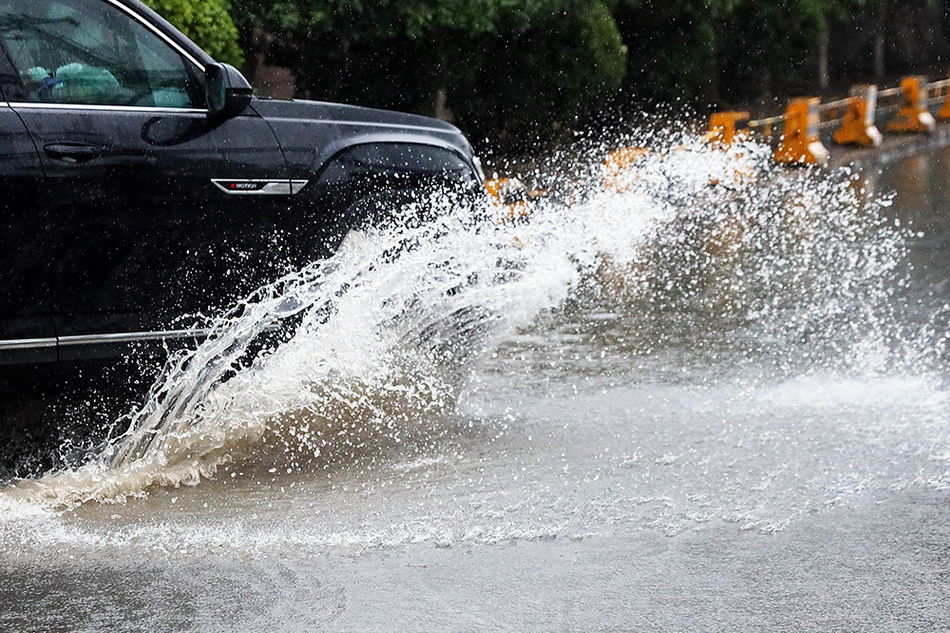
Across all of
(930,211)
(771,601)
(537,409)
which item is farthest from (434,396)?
(930,211)

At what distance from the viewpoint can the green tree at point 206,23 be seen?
10984mm

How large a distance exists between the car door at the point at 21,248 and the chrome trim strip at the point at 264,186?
2.25 feet

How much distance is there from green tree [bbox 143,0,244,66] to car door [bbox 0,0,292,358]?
17.9 feet

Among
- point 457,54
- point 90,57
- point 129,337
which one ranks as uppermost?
point 457,54

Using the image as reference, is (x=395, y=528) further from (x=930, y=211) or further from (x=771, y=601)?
(x=930, y=211)

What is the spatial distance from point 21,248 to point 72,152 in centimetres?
38

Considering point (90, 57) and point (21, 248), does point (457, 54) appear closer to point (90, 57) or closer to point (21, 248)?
point (90, 57)

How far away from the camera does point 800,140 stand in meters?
17.4

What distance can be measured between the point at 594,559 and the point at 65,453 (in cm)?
222

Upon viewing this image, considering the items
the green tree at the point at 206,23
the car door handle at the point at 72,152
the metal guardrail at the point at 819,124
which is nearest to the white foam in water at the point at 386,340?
the car door handle at the point at 72,152

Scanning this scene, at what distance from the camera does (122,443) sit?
5.59m

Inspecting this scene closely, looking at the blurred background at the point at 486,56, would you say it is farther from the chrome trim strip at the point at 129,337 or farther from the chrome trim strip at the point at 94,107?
the chrome trim strip at the point at 129,337

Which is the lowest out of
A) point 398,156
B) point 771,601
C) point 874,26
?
point 771,601

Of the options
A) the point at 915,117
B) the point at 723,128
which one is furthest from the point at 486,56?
the point at 915,117
